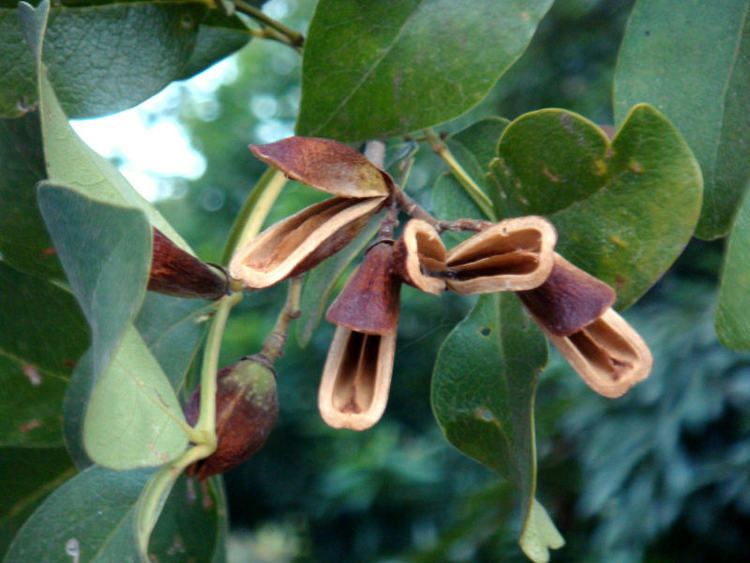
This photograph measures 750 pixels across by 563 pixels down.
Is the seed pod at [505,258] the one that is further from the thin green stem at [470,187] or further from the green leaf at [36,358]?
the green leaf at [36,358]

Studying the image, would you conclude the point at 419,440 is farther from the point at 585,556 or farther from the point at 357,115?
the point at 357,115

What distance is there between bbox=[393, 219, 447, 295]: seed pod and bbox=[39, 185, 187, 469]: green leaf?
125 millimetres

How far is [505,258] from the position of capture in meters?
0.50

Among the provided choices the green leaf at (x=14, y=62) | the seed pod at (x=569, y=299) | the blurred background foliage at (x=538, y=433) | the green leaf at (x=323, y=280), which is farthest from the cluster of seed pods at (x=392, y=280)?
the blurred background foliage at (x=538, y=433)

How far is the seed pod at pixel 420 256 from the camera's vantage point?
488mm

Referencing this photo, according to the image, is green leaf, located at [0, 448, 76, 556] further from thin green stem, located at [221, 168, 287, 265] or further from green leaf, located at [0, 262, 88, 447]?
thin green stem, located at [221, 168, 287, 265]

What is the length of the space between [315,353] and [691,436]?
3.77ft

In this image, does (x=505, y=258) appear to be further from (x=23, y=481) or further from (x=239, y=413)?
(x=23, y=481)

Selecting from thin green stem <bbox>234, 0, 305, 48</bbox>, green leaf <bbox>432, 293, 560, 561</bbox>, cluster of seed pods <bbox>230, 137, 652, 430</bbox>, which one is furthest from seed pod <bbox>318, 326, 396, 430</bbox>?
thin green stem <bbox>234, 0, 305, 48</bbox>

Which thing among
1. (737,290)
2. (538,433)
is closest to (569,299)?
(737,290)

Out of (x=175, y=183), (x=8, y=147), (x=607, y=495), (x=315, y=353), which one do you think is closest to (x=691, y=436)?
(x=607, y=495)

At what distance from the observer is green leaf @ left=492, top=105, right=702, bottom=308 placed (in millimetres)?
526

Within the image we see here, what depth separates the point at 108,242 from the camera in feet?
1.45

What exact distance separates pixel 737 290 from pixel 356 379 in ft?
0.71
